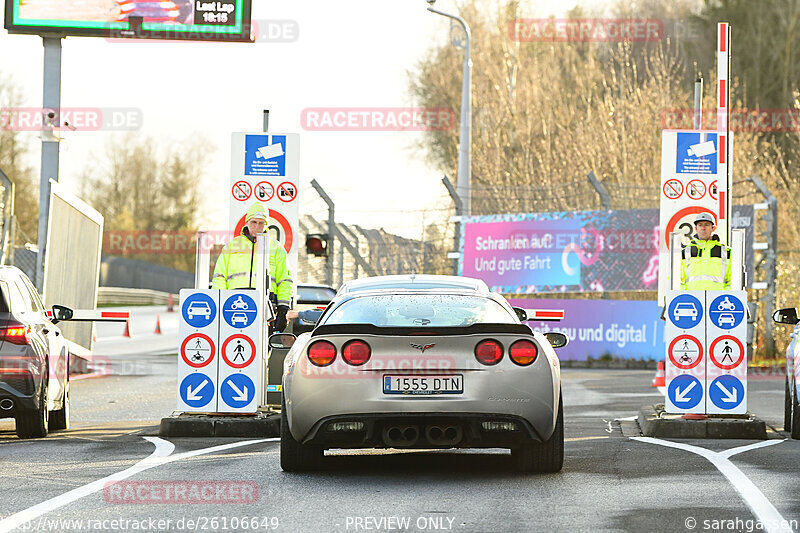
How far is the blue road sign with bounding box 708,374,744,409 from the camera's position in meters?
12.9

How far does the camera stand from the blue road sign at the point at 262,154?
14930 mm

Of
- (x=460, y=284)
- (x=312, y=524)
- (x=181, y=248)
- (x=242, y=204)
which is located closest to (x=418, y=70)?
(x=181, y=248)

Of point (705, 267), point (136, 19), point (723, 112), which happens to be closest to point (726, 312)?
point (705, 267)

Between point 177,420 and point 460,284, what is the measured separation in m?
3.15

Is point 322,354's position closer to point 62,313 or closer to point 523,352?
point 523,352

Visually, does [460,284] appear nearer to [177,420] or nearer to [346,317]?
[346,317]

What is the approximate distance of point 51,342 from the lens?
1345 cm

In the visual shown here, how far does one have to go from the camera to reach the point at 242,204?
15.0 metres

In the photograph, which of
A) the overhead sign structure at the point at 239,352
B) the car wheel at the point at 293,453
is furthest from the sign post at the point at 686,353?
the car wheel at the point at 293,453

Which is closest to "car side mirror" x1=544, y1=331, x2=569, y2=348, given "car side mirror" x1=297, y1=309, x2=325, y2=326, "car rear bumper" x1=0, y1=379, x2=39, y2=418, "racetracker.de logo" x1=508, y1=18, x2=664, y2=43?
"car side mirror" x1=297, y1=309, x2=325, y2=326

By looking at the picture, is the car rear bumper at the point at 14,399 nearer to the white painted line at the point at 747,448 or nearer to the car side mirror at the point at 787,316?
the white painted line at the point at 747,448

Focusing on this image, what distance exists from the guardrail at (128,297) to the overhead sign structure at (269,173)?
186 feet

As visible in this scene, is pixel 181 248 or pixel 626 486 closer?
pixel 626 486

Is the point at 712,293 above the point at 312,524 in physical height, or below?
above
